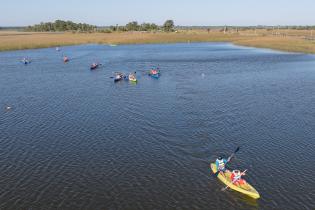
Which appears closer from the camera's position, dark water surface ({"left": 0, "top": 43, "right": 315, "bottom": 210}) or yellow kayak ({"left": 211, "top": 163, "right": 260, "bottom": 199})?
yellow kayak ({"left": 211, "top": 163, "right": 260, "bottom": 199})

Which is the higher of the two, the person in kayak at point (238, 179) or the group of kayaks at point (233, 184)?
the person in kayak at point (238, 179)

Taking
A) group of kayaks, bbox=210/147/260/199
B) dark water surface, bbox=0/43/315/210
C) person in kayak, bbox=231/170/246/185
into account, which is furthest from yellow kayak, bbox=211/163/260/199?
dark water surface, bbox=0/43/315/210

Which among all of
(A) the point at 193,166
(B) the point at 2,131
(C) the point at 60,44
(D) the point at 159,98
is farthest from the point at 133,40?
(A) the point at 193,166

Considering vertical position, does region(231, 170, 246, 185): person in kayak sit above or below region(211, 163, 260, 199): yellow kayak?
above

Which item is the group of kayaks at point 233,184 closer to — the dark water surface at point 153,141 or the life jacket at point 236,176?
the life jacket at point 236,176

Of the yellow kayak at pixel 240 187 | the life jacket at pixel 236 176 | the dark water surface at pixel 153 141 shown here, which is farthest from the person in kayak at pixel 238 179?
the dark water surface at pixel 153 141

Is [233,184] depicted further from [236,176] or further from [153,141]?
[153,141]

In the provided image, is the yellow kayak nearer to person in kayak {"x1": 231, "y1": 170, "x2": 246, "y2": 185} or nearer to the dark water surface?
person in kayak {"x1": 231, "y1": 170, "x2": 246, "y2": 185}

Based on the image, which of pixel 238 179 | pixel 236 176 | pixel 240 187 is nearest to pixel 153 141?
pixel 236 176
